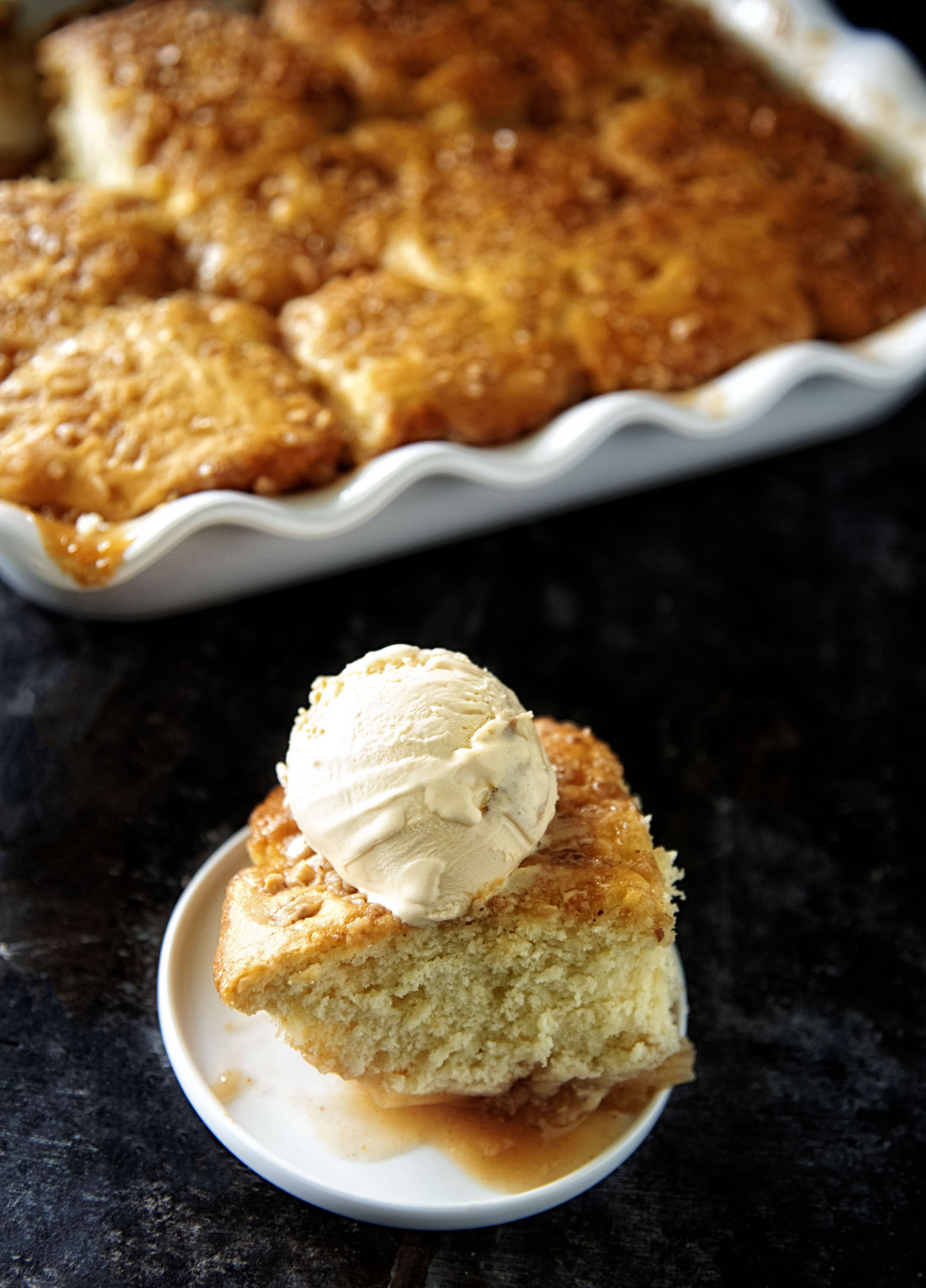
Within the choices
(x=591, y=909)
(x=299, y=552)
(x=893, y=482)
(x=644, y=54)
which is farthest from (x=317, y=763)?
(x=644, y=54)

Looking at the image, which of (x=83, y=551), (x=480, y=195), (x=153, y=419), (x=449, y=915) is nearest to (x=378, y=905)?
(x=449, y=915)

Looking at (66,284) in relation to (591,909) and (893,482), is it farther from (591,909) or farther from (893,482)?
(893,482)

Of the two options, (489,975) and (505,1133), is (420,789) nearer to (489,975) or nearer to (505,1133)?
(489,975)

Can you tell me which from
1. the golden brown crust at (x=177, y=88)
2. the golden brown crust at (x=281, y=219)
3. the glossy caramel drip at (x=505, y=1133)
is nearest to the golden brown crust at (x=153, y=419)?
the golden brown crust at (x=281, y=219)

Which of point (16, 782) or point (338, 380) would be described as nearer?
point (16, 782)

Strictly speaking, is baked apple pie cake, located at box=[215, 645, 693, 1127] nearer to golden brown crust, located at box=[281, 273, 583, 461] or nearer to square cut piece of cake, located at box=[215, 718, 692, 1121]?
square cut piece of cake, located at box=[215, 718, 692, 1121]

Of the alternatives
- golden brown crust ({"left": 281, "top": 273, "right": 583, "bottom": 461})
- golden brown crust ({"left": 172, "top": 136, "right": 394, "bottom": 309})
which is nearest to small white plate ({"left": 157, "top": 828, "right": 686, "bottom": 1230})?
golden brown crust ({"left": 281, "top": 273, "right": 583, "bottom": 461})

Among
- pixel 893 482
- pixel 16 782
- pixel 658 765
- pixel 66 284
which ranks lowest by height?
pixel 893 482

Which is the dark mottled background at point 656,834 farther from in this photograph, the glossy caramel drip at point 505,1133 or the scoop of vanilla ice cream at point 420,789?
the scoop of vanilla ice cream at point 420,789
